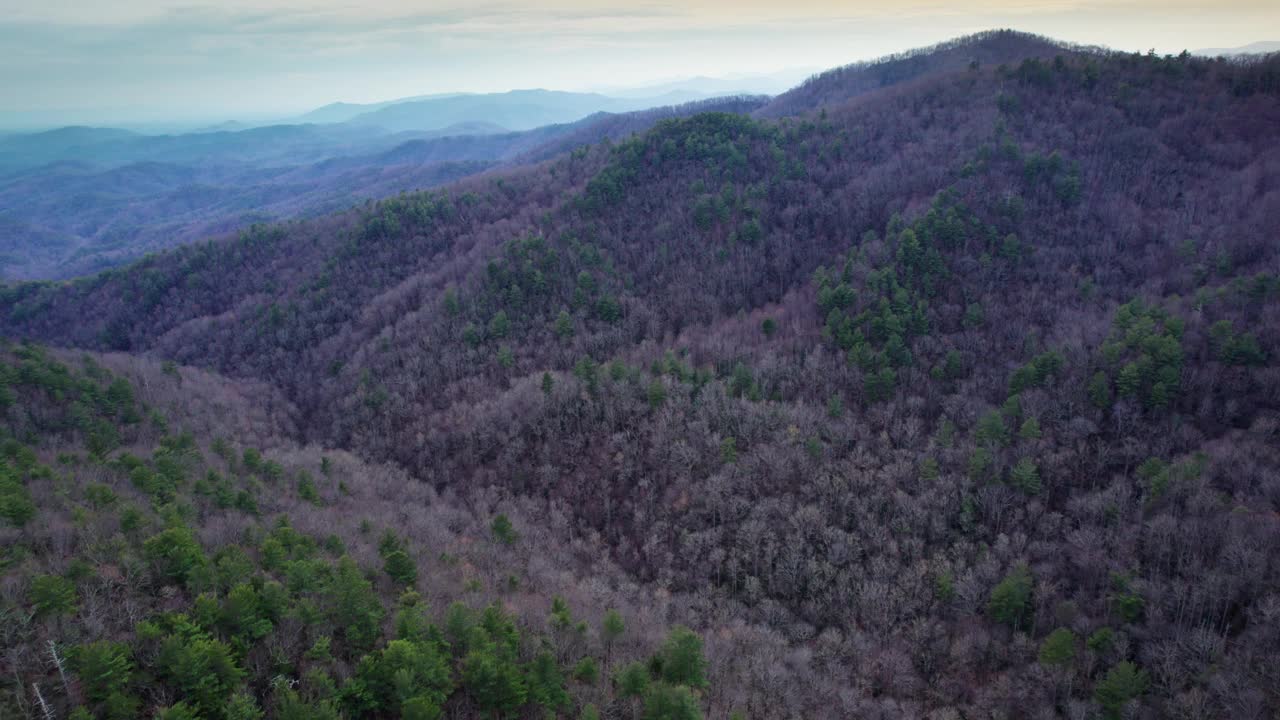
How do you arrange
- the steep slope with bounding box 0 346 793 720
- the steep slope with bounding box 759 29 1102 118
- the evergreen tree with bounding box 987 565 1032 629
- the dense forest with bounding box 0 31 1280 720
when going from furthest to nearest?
the steep slope with bounding box 759 29 1102 118 < the evergreen tree with bounding box 987 565 1032 629 < the dense forest with bounding box 0 31 1280 720 < the steep slope with bounding box 0 346 793 720

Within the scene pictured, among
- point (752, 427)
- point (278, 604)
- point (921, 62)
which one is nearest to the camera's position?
point (278, 604)

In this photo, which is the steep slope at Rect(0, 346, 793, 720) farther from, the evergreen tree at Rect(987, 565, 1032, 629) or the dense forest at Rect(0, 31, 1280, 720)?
the evergreen tree at Rect(987, 565, 1032, 629)

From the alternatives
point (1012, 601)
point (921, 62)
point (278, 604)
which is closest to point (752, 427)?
point (1012, 601)

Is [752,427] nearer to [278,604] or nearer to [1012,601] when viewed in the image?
[1012,601]

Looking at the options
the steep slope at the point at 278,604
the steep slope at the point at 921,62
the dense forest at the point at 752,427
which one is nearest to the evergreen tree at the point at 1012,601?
the dense forest at the point at 752,427

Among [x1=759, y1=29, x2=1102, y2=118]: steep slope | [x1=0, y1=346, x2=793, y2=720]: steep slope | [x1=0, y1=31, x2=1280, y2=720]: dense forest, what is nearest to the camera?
[x1=0, y1=346, x2=793, y2=720]: steep slope

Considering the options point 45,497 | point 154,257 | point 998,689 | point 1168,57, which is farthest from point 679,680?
point 154,257

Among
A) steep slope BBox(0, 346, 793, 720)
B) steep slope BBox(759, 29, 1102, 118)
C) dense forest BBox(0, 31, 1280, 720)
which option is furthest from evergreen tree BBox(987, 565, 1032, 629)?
steep slope BBox(759, 29, 1102, 118)

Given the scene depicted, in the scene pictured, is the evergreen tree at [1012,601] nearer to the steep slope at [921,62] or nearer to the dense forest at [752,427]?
the dense forest at [752,427]

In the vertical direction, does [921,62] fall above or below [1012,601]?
above
